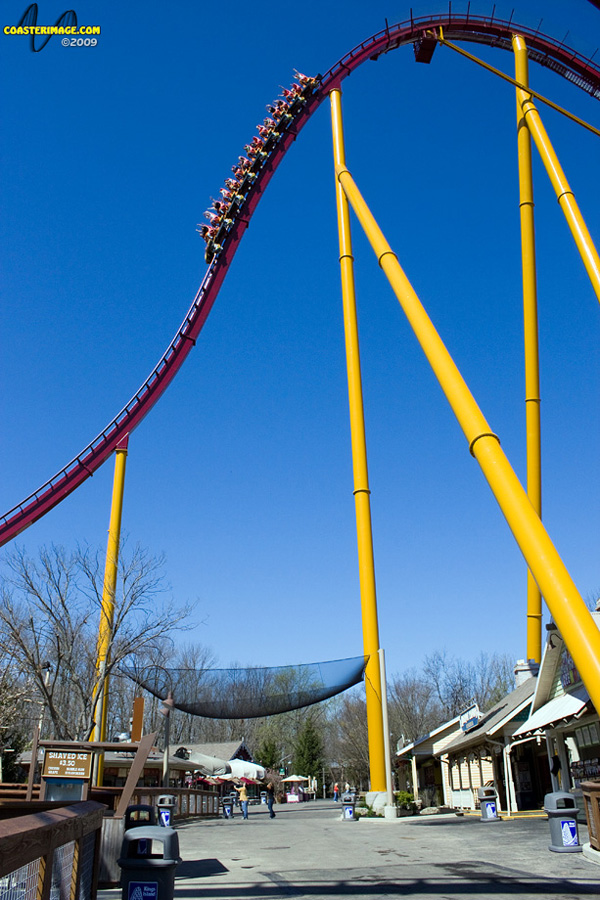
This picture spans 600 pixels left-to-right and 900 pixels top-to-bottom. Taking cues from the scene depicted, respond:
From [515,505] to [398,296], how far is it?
12.8 ft

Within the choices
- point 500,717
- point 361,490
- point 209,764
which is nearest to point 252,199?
point 361,490

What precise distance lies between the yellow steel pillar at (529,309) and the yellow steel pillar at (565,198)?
282 centimetres

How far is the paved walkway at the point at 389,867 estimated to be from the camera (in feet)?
23.7

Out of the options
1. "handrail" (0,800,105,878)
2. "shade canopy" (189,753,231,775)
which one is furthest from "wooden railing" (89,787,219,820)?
"handrail" (0,800,105,878)

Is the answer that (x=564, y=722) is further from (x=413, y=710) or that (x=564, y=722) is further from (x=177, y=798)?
(x=413, y=710)

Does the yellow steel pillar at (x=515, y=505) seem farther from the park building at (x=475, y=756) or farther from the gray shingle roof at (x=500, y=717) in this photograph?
the gray shingle roof at (x=500, y=717)

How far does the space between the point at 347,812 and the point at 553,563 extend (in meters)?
17.6

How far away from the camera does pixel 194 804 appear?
3331 centimetres

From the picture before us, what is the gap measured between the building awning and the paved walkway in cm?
196

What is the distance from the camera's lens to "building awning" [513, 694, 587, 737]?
45.6 ft

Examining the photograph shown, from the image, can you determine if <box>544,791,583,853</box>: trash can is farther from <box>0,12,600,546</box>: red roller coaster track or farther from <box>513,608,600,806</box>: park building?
<box>0,12,600,546</box>: red roller coaster track

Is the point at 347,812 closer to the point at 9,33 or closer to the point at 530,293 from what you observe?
the point at 530,293

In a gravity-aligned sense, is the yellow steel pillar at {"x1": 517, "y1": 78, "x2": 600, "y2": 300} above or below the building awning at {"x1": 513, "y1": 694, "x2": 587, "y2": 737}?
above

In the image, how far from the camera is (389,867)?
9.34 metres
